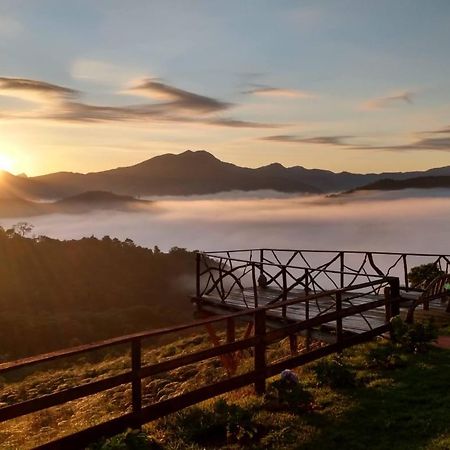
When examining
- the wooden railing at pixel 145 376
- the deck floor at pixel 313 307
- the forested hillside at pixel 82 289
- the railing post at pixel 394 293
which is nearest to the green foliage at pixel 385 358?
the wooden railing at pixel 145 376

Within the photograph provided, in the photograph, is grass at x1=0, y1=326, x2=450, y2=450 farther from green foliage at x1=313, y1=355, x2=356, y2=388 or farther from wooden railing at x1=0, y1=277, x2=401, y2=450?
wooden railing at x1=0, y1=277, x2=401, y2=450

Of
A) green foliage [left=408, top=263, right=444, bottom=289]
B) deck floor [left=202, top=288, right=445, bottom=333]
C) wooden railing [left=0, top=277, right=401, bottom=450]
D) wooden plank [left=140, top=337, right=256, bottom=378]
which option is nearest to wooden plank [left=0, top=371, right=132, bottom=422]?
wooden railing [left=0, top=277, right=401, bottom=450]

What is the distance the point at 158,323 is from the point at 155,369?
6027 centimetres

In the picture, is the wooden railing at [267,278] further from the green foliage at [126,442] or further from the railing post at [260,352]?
the green foliage at [126,442]

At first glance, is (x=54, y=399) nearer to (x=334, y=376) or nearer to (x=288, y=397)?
(x=288, y=397)

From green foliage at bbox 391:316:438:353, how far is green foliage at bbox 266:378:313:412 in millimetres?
3791

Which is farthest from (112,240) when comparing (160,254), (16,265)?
(16,265)

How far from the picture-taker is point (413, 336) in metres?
11.8

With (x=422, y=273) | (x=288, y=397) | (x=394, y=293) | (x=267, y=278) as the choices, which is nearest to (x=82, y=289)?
(x=267, y=278)

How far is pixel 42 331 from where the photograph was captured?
58.7m

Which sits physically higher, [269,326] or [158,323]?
[269,326]

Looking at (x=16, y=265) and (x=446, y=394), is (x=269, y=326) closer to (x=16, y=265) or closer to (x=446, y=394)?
(x=446, y=394)

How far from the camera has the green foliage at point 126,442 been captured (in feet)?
22.9

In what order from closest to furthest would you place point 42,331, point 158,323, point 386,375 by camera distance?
point 386,375 → point 42,331 → point 158,323
